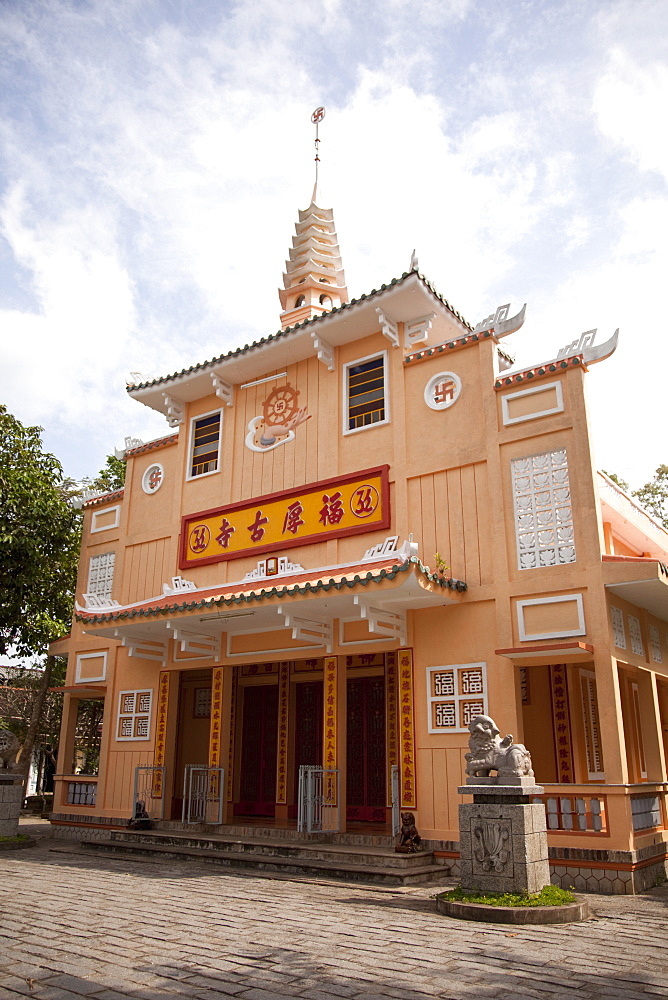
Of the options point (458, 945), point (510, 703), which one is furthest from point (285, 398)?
point (458, 945)

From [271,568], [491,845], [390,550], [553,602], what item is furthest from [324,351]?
[491,845]

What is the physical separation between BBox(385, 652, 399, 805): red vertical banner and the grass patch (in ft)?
16.6

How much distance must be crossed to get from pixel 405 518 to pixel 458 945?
673 cm

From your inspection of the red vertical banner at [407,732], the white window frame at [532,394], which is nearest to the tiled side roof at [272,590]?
the red vertical banner at [407,732]

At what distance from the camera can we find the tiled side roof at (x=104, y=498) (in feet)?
54.6

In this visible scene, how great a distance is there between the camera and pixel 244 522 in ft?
45.8

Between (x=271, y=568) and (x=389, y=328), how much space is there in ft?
14.5

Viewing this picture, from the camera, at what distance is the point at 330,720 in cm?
1184

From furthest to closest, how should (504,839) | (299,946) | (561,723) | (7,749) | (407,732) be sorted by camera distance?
(7,749), (561,723), (407,732), (504,839), (299,946)

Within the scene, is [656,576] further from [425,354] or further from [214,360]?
[214,360]

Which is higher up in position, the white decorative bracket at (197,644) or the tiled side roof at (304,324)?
the tiled side roof at (304,324)

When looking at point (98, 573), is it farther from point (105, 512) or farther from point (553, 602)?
point (553, 602)

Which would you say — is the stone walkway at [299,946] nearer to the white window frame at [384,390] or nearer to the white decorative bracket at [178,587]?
the white decorative bracket at [178,587]

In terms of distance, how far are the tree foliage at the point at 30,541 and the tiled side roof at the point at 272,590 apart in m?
3.57
